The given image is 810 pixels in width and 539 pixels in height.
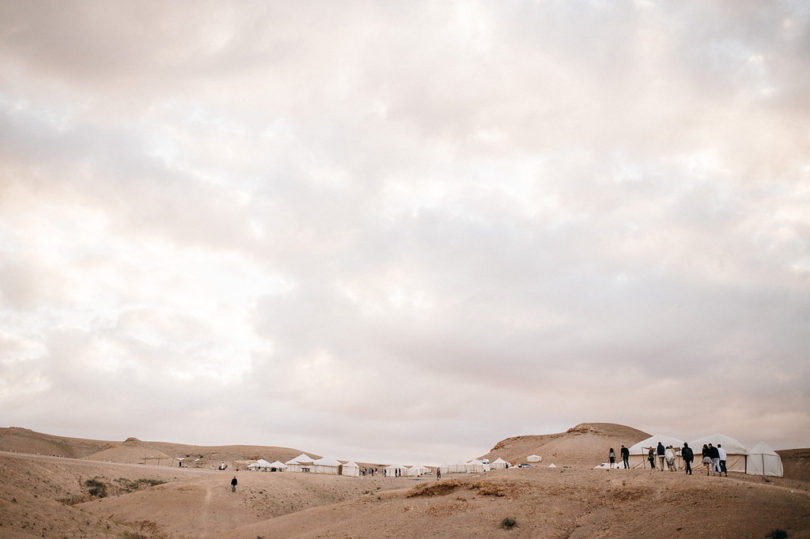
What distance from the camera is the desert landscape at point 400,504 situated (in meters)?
28.0

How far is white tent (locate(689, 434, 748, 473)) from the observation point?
163 feet

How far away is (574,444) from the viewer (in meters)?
112

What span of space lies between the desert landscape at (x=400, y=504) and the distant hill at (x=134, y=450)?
3980cm

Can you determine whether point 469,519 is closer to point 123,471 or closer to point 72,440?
point 123,471

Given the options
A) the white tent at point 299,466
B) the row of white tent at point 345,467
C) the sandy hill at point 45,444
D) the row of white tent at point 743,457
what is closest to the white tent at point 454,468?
the row of white tent at point 345,467

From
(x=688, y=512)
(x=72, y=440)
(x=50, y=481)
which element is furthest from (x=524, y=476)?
(x=72, y=440)

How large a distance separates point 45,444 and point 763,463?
13779 cm

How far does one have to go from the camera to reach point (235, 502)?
181 feet

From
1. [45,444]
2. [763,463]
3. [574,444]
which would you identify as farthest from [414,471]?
[45,444]

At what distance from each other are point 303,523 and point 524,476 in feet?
59.0

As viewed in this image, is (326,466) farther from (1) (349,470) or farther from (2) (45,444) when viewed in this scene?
(2) (45,444)

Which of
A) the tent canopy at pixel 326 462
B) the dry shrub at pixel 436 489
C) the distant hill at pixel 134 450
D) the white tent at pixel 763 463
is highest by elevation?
the white tent at pixel 763 463

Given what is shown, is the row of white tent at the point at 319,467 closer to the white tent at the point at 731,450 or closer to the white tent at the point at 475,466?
the white tent at the point at 475,466

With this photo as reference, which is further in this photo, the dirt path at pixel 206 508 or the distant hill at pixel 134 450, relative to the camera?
the distant hill at pixel 134 450
